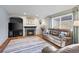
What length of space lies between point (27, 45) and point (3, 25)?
1.97 ft

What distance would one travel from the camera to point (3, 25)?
1.71 metres

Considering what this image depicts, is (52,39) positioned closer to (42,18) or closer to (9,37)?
(42,18)

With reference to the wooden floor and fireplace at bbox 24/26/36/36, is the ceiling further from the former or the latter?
the wooden floor

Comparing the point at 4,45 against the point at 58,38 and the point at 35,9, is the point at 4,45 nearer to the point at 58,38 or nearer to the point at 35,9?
the point at 35,9

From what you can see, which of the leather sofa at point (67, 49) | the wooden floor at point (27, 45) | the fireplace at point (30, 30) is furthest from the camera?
the fireplace at point (30, 30)

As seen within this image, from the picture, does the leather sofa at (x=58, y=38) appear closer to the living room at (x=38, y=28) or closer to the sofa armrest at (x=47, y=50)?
the living room at (x=38, y=28)

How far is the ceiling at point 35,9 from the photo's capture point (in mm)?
1631

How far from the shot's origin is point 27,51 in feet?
5.49

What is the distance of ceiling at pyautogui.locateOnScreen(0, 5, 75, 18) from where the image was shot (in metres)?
1.63

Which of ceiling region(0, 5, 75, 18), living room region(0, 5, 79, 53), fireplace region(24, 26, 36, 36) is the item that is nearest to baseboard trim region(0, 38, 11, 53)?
living room region(0, 5, 79, 53)

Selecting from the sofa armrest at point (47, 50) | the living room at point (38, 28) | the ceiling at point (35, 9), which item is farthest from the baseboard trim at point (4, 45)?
the sofa armrest at point (47, 50)
